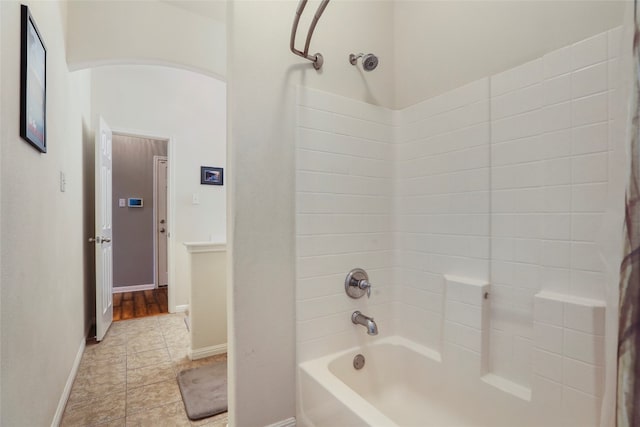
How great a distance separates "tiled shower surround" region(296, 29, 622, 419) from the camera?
1081 mm

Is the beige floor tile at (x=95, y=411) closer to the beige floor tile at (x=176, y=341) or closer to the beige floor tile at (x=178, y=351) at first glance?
the beige floor tile at (x=178, y=351)

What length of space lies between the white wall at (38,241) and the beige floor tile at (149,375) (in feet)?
1.25

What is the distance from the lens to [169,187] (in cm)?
360

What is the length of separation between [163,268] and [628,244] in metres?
5.43

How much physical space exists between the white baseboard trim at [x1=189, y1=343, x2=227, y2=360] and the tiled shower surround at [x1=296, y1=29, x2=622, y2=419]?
57.3 inches

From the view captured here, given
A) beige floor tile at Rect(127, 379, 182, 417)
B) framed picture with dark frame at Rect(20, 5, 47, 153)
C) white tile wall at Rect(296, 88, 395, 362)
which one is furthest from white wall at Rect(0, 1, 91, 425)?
white tile wall at Rect(296, 88, 395, 362)

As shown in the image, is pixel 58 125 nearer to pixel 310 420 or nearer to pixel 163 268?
pixel 310 420

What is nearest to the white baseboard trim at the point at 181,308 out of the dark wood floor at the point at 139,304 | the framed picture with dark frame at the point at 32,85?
the dark wood floor at the point at 139,304

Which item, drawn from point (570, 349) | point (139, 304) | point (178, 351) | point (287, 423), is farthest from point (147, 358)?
point (570, 349)

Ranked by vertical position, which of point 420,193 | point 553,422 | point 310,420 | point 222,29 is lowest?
point 310,420

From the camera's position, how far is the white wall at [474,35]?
3.76 feet

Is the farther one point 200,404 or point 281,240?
point 200,404

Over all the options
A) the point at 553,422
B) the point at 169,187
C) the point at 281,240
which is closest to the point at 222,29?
the point at 281,240

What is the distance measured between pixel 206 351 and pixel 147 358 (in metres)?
0.47
